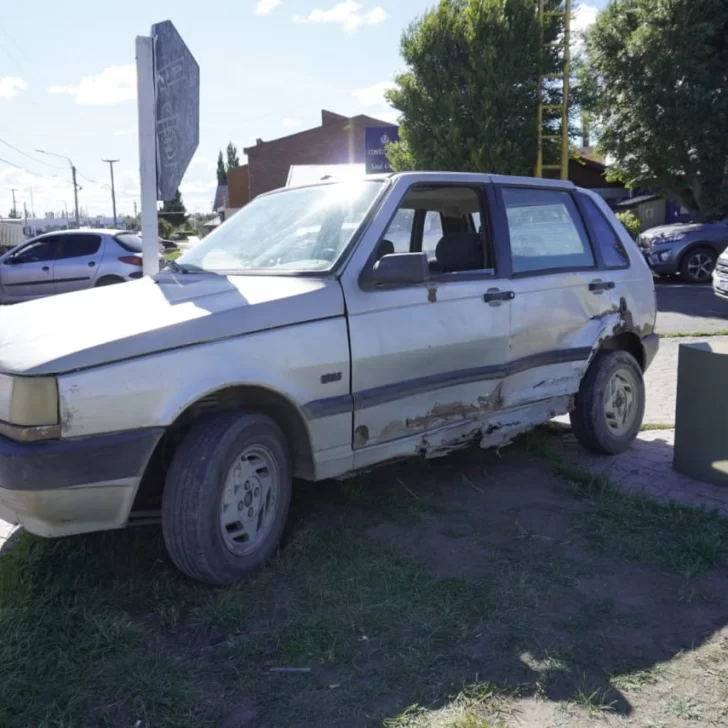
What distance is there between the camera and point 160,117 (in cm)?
608

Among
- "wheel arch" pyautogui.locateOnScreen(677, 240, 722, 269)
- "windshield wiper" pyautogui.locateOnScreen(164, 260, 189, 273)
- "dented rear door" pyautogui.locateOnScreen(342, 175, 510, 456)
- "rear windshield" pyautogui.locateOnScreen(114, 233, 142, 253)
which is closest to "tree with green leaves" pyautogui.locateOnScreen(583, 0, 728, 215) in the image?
"wheel arch" pyautogui.locateOnScreen(677, 240, 722, 269)

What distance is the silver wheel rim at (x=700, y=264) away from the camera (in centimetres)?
1589

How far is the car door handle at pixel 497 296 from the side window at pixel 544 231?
8.1 inches

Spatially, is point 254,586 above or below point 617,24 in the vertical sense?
below

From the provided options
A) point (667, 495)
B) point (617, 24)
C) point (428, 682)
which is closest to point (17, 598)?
point (428, 682)

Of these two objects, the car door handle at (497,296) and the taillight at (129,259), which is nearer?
the car door handle at (497,296)

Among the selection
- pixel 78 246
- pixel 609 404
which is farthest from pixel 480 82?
pixel 609 404

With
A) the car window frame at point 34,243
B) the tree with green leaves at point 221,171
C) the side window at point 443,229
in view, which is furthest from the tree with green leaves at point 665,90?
the tree with green leaves at point 221,171

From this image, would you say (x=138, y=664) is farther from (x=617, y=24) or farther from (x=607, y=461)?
(x=617, y=24)

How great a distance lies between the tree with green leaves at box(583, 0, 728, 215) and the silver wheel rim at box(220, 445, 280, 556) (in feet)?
59.1

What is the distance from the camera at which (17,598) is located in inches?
128

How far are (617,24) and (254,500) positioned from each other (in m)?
22.4

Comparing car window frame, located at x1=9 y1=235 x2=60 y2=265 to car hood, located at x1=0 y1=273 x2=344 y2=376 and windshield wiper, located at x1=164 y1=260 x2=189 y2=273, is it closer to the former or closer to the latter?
windshield wiper, located at x1=164 y1=260 x2=189 y2=273

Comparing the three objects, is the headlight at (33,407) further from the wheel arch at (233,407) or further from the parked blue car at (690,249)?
the parked blue car at (690,249)
